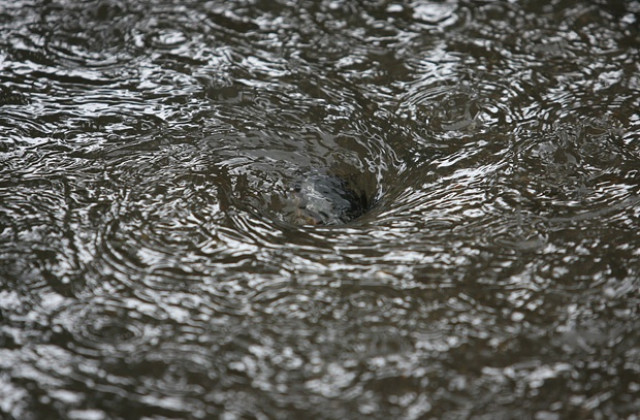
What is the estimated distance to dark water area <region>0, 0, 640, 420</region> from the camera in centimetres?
144

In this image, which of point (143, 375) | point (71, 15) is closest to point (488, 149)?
point (143, 375)

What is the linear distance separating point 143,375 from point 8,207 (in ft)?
2.38

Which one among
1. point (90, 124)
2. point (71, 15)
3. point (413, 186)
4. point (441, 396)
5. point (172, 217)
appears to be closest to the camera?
point (441, 396)

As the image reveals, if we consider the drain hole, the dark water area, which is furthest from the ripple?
the drain hole

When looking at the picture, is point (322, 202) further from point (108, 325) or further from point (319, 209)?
point (108, 325)

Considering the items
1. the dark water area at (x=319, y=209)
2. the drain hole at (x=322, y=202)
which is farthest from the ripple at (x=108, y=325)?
the drain hole at (x=322, y=202)

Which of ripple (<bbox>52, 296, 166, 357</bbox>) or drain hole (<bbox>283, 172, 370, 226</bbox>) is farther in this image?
drain hole (<bbox>283, 172, 370, 226</bbox>)

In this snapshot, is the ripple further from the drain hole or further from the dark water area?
the drain hole

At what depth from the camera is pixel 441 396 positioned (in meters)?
1.39

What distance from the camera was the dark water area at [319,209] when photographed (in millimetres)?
1436

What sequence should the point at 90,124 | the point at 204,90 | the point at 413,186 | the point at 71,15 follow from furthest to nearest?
1. the point at 71,15
2. the point at 204,90
3. the point at 90,124
4. the point at 413,186

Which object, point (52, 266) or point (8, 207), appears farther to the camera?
point (8, 207)

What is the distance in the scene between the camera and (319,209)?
6.28 feet

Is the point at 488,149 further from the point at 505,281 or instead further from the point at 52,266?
the point at 52,266
